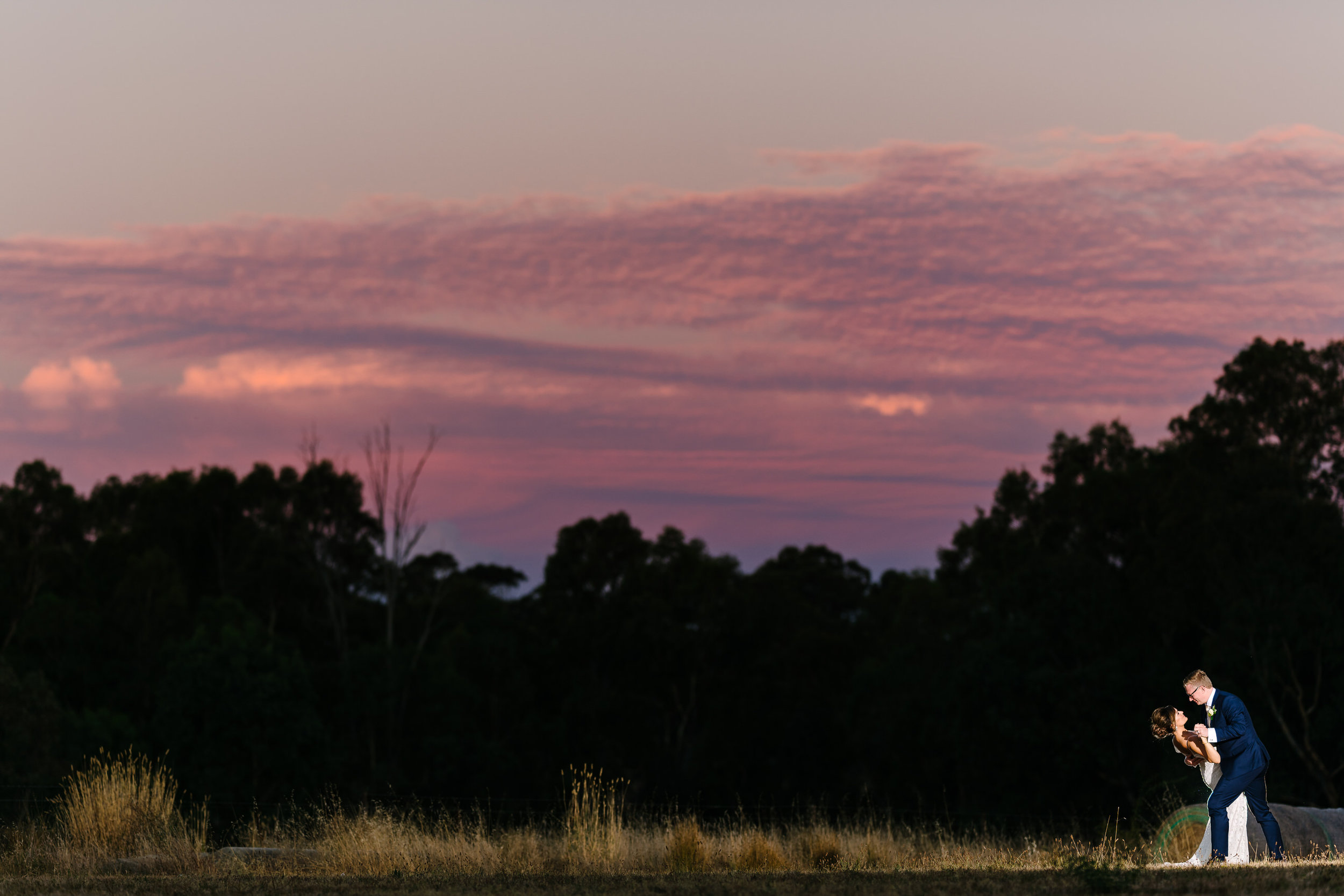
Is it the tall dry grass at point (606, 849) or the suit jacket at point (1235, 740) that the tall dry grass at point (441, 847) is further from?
the suit jacket at point (1235, 740)

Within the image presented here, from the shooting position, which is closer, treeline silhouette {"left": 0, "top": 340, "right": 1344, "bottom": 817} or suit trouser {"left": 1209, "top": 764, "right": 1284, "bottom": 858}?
suit trouser {"left": 1209, "top": 764, "right": 1284, "bottom": 858}

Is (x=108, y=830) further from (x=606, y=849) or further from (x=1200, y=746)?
(x=1200, y=746)

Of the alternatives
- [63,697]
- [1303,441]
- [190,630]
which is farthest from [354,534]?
[1303,441]

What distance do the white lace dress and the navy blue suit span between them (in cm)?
4

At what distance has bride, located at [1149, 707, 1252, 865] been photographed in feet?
38.6

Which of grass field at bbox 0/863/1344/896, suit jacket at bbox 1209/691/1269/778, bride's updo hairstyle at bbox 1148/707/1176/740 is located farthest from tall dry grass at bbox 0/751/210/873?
suit jacket at bbox 1209/691/1269/778

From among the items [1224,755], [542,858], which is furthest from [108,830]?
[1224,755]

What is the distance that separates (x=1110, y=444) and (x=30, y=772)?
37.8 m

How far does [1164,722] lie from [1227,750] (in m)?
0.60

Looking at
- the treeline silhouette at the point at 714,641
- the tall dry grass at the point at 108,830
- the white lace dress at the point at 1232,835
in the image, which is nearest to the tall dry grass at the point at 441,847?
the tall dry grass at the point at 108,830

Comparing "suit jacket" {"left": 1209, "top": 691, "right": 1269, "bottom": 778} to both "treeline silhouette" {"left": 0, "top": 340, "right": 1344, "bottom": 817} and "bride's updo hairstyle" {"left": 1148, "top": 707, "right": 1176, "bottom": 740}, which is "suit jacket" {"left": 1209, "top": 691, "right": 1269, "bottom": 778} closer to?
"bride's updo hairstyle" {"left": 1148, "top": 707, "right": 1176, "bottom": 740}

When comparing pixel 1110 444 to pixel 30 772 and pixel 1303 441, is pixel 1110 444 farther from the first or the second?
pixel 30 772

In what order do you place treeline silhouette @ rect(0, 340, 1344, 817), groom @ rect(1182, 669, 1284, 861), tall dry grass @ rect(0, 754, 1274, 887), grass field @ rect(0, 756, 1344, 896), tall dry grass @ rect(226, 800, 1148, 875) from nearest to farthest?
grass field @ rect(0, 756, 1344, 896) < groom @ rect(1182, 669, 1284, 861) < tall dry grass @ rect(0, 754, 1274, 887) < tall dry grass @ rect(226, 800, 1148, 875) < treeline silhouette @ rect(0, 340, 1344, 817)

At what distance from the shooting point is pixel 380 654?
59062 millimetres
